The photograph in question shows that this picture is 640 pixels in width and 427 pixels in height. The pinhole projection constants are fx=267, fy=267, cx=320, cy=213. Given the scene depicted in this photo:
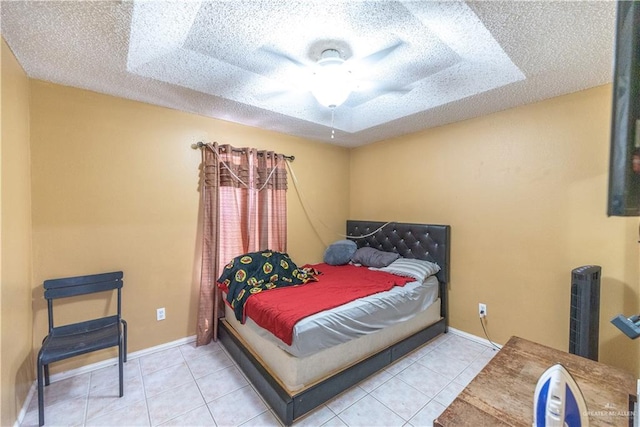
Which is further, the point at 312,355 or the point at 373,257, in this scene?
the point at 373,257

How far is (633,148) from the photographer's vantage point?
0.48m

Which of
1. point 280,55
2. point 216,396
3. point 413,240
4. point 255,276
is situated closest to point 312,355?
point 216,396

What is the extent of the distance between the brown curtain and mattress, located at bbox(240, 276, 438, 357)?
0.77 metres

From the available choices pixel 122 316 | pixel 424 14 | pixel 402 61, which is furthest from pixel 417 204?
pixel 122 316

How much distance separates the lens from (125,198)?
7.91ft

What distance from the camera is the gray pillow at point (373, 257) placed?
319cm

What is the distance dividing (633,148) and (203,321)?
306 cm

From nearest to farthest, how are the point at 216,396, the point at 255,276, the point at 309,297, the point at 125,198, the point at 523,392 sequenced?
the point at 523,392 < the point at 216,396 < the point at 309,297 < the point at 125,198 < the point at 255,276

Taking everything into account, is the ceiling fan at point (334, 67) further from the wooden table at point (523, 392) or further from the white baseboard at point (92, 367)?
the white baseboard at point (92, 367)

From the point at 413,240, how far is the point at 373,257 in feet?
1.71

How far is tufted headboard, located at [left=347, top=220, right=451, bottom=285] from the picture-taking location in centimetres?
295

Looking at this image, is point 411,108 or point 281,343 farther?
point 411,108

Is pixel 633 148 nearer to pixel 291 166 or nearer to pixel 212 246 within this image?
pixel 212 246

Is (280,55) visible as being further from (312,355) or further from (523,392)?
(523,392)
